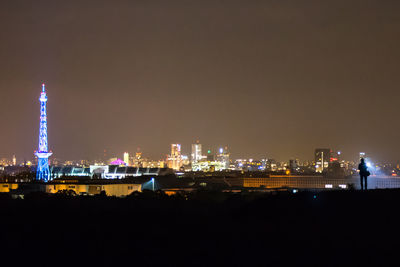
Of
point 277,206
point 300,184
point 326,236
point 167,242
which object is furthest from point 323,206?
point 300,184

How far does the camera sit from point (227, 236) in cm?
1457

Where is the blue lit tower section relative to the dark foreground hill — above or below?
above

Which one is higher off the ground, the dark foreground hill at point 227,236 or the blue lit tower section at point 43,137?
the blue lit tower section at point 43,137

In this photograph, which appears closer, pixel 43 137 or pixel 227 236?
pixel 227 236

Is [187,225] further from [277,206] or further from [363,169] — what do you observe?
[363,169]

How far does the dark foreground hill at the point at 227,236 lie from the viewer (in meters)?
11.9

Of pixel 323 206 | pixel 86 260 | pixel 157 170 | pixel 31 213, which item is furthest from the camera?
pixel 157 170

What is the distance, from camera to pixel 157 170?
10519cm

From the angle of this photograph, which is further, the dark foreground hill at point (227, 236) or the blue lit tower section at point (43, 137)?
the blue lit tower section at point (43, 137)

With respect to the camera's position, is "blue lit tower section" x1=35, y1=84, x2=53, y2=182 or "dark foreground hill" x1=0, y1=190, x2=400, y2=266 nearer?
"dark foreground hill" x1=0, y1=190, x2=400, y2=266

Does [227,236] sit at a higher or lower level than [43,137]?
lower

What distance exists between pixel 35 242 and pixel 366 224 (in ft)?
28.8

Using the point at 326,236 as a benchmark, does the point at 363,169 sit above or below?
above

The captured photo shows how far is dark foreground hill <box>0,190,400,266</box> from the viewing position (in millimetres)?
11945
